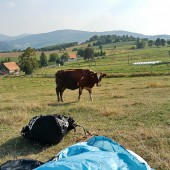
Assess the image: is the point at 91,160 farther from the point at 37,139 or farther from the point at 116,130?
the point at 116,130

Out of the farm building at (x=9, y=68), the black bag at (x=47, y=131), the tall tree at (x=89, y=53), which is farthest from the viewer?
the tall tree at (x=89, y=53)

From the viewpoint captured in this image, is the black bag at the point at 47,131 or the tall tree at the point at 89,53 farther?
the tall tree at the point at 89,53

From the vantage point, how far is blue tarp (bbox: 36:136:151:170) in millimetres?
4668

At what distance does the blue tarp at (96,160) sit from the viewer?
4.67m

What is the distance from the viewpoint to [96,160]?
489 centimetres

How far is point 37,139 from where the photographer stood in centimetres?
791

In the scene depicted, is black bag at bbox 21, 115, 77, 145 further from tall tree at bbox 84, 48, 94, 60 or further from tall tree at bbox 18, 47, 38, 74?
tall tree at bbox 84, 48, 94, 60

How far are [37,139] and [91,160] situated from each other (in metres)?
3.30

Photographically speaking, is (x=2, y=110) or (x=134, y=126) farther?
(x=2, y=110)

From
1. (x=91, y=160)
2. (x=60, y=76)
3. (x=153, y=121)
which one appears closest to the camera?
(x=91, y=160)

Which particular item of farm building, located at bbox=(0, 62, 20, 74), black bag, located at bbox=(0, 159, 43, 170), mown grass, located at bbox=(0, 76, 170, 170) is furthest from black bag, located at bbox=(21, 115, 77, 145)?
farm building, located at bbox=(0, 62, 20, 74)

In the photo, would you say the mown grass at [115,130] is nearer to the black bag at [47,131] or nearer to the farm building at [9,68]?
the black bag at [47,131]

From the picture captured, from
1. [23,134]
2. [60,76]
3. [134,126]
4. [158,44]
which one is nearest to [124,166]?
[23,134]

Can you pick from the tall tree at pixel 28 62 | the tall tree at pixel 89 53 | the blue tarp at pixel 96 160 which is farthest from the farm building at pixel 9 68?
the blue tarp at pixel 96 160
